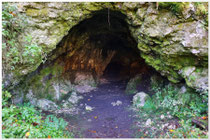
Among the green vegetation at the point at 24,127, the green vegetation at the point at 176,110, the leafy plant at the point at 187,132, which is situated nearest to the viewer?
the green vegetation at the point at 24,127

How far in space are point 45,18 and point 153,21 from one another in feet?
11.0

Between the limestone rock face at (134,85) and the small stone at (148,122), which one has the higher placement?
the limestone rock face at (134,85)

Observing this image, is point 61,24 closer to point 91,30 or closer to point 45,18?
point 45,18

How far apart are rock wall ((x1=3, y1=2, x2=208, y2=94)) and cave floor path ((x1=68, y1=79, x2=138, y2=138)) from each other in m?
2.29

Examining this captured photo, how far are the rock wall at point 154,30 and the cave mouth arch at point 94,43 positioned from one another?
2.27 feet

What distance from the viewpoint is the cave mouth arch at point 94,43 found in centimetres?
592

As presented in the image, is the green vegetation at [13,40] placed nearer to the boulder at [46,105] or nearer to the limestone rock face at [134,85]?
the boulder at [46,105]

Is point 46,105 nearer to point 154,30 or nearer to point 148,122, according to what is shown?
point 148,122

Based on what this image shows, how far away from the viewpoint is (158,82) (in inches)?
249

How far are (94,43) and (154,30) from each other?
4.89 metres

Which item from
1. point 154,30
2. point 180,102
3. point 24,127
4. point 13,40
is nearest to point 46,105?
point 24,127

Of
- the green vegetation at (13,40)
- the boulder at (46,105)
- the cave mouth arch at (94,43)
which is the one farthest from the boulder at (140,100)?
the green vegetation at (13,40)

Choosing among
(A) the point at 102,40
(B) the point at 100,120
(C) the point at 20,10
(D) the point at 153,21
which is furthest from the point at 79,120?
(A) the point at 102,40

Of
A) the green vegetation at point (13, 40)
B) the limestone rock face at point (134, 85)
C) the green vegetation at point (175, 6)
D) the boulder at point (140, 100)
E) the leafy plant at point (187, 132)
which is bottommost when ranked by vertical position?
the leafy plant at point (187, 132)
